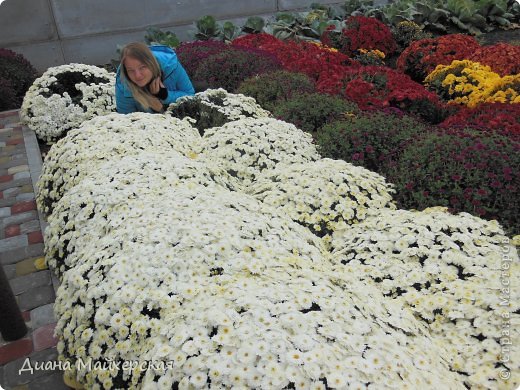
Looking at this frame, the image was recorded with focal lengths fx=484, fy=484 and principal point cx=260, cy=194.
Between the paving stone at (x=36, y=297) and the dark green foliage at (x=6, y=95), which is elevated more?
the dark green foliage at (x=6, y=95)

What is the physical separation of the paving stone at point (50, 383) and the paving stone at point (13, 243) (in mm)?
1598

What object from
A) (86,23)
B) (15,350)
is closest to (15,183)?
(15,350)

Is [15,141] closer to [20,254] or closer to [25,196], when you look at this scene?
[25,196]

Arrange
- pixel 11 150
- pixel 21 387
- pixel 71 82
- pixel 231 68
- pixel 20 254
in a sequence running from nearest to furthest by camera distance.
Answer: pixel 21 387
pixel 20 254
pixel 11 150
pixel 231 68
pixel 71 82

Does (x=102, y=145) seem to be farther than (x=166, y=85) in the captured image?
No

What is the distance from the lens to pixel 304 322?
6.04 ft

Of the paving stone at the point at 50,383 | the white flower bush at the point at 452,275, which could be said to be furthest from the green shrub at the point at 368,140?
the paving stone at the point at 50,383

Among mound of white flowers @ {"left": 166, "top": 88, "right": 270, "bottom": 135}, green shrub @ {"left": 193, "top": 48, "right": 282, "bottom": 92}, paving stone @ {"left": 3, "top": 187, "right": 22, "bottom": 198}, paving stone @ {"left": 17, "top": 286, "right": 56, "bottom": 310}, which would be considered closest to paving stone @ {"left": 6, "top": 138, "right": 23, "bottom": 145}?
paving stone @ {"left": 3, "top": 187, "right": 22, "bottom": 198}

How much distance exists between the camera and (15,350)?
2939mm

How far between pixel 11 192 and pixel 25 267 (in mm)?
1511

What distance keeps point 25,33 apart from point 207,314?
975cm

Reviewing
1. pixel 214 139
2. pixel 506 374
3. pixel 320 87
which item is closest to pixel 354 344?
pixel 506 374

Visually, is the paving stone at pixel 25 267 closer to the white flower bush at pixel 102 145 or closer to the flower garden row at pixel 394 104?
the white flower bush at pixel 102 145

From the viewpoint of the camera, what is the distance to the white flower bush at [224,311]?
5.59 ft
